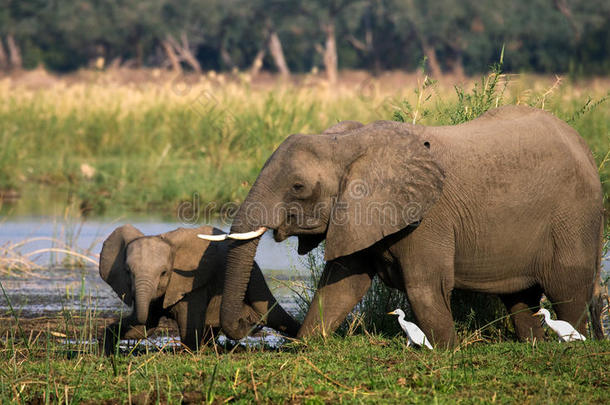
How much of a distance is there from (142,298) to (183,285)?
1.72ft

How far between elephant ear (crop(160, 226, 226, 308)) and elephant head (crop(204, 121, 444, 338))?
1.13 m

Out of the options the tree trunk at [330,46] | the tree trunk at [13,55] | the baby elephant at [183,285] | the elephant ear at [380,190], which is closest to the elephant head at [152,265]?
the baby elephant at [183,285]

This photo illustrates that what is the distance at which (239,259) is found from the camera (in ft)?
19.8

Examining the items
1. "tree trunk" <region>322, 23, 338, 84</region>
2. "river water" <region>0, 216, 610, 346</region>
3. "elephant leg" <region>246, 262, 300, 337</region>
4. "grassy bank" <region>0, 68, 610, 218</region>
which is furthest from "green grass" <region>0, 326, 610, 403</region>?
"tree trunk" <region>322, 23, 338, 84</region>

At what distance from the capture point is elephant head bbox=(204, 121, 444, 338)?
5.89m

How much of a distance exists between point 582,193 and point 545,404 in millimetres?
1999

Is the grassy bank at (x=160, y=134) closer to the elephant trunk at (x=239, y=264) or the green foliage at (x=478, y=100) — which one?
the green foliage at (x=478, y=100)

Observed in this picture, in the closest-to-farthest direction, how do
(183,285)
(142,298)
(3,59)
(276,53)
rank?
(142,298), (183,285), (276,53), (3,59)

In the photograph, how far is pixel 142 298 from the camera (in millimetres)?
6641

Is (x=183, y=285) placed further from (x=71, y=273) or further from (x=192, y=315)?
(x=71, y=273)

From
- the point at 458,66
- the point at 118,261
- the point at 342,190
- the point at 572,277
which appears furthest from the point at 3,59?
the point at 572,277

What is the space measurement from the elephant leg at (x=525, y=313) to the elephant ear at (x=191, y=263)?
7.04 ft

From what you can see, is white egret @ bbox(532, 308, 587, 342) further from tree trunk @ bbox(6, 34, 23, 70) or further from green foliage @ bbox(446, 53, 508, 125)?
tree trunk @ bbox(6, 34, 23, 70)

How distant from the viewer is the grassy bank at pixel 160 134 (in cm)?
Result: 1419
